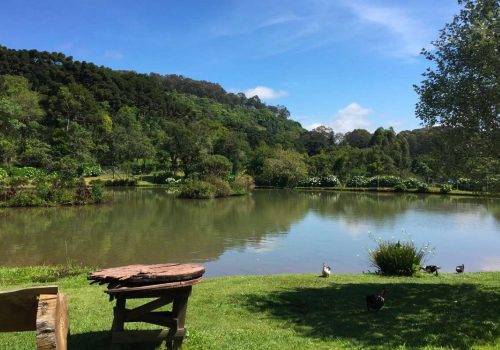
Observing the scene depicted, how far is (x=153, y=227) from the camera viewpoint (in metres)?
22.6

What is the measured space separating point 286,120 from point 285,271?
133536 mm

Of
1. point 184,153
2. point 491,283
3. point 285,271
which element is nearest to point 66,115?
point 184,153

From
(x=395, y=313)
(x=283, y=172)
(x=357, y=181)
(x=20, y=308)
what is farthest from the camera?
(x=357, y=181)

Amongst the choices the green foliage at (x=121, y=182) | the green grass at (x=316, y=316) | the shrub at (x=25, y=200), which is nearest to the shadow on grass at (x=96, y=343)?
the green grass at (x=316, y=316)

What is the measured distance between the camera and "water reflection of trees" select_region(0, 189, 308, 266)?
15906mm

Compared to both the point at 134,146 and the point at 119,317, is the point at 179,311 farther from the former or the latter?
the point at 134,146

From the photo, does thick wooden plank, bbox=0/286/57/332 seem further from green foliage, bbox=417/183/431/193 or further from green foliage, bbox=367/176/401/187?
green foliage, bbox=367/176/401/187

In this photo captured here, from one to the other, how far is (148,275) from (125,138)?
2302 inches

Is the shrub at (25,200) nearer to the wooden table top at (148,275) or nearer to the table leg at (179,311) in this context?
the wooden table top at (148,275)

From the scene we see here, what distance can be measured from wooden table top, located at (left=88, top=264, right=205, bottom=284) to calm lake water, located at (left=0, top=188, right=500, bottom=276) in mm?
9115

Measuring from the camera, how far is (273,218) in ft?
89.1

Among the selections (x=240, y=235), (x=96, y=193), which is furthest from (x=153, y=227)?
(x=96, y=193)

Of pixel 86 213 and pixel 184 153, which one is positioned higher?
pixel 184 153

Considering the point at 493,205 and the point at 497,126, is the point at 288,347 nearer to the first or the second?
the point at 497,126
